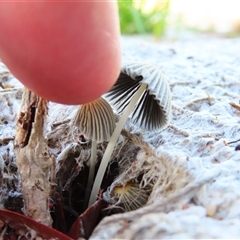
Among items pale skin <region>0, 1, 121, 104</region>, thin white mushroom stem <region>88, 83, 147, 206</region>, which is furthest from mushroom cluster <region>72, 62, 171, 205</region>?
pale skin <region>0, 1, 121, 104</region>

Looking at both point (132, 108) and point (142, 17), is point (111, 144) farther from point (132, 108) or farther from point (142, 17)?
point (142, 17)

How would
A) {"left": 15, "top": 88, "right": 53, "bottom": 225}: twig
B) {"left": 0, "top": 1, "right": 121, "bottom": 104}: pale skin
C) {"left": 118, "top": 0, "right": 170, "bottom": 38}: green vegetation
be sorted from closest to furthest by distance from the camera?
{"left": 0, "top": 1, "right": 121, "bottom": 104}: pale skin < {"left": 15, "top": 88, "right": 53, "bottom": 225}: twig < {"left": 118, "top": 0, "right": 170, "bottom": 38}: green vegetation

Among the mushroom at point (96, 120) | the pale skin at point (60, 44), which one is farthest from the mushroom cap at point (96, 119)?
the pale skin at point (60, 44)

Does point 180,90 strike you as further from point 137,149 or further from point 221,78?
point 137,149

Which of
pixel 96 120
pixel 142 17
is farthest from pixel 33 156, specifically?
pixel 142 17

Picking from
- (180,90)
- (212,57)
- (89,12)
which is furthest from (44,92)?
(212,57)

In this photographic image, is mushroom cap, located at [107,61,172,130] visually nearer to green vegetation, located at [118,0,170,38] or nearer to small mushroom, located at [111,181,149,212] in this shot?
small mushroom, located at [111,181,149,212]

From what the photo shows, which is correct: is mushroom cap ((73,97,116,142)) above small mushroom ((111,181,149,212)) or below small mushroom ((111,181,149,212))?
above

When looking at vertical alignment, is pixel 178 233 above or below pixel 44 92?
below
